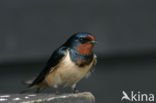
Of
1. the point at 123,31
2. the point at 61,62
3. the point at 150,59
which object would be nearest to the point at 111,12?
the point at 123,31

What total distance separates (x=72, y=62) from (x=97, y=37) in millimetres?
1132

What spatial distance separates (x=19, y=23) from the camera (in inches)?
171

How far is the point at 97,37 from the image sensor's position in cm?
427

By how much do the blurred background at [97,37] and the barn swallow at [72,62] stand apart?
3.13 feet

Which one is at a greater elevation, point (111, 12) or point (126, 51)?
point (111, 12)

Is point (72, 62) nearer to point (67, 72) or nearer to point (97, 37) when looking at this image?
point (67, 72)

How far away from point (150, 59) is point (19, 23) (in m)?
0.93

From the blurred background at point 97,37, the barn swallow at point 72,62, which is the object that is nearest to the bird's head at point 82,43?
the barn swallow at point 72,62

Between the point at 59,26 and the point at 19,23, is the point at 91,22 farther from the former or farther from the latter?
the point at 19,23

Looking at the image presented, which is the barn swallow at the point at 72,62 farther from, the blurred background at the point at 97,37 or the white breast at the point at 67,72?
the blurred background at the point at 97,37

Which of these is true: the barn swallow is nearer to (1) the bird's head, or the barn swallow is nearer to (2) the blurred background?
(1) the bird's head

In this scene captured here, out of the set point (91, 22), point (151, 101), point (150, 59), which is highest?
point (91, 22)

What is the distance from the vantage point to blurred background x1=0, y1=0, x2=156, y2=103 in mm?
4156

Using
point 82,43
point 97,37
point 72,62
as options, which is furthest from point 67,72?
point 97,37
